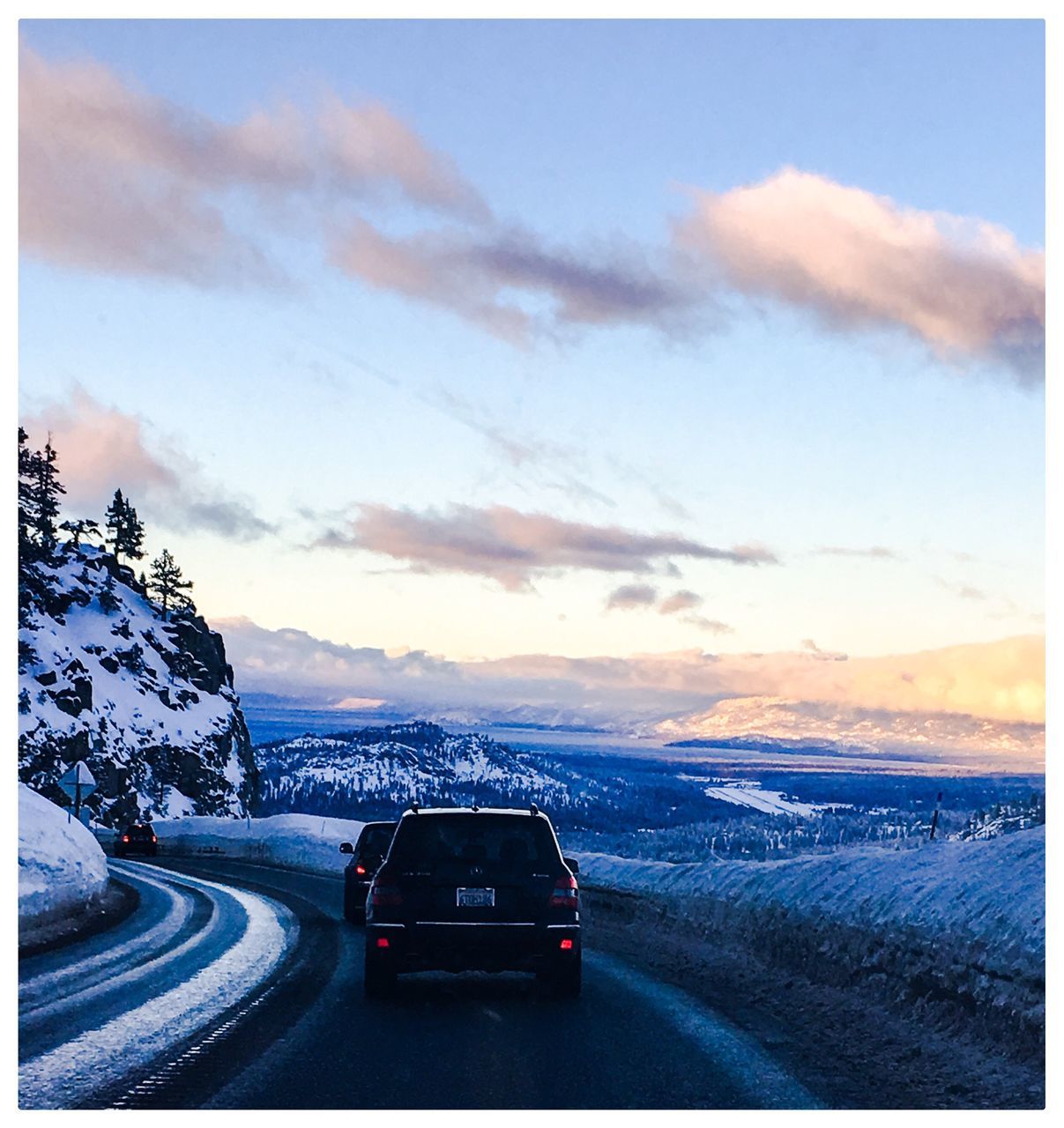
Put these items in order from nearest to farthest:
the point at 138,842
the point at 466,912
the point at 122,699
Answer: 1. the point at 466,912
2. the point at 138,842
3. the point at 122,699

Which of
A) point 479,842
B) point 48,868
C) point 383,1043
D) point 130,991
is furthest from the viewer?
point 48,868

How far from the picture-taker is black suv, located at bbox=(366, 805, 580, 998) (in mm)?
12859

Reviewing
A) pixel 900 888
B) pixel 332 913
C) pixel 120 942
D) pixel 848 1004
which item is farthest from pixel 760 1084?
pixel 332 913

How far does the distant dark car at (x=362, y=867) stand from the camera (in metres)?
23.3

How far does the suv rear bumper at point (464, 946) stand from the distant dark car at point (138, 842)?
169ft

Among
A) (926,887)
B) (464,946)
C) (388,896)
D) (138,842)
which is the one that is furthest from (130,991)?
(138,842)

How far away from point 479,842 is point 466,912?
2.96 ft

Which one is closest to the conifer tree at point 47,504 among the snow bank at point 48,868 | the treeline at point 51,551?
the treeline at point 51,551

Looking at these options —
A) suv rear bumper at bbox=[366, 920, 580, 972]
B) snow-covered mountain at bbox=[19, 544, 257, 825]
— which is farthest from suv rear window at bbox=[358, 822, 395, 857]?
snow-covered mountain at bbox=[19, 544, 257, 825]

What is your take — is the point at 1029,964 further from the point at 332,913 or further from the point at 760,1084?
the point at 332,913

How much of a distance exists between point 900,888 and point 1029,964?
364cm

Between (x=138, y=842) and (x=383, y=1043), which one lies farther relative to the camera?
(x=138, y=842)

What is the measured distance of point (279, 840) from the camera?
209 ft

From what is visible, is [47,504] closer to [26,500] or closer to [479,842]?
[26,500]
